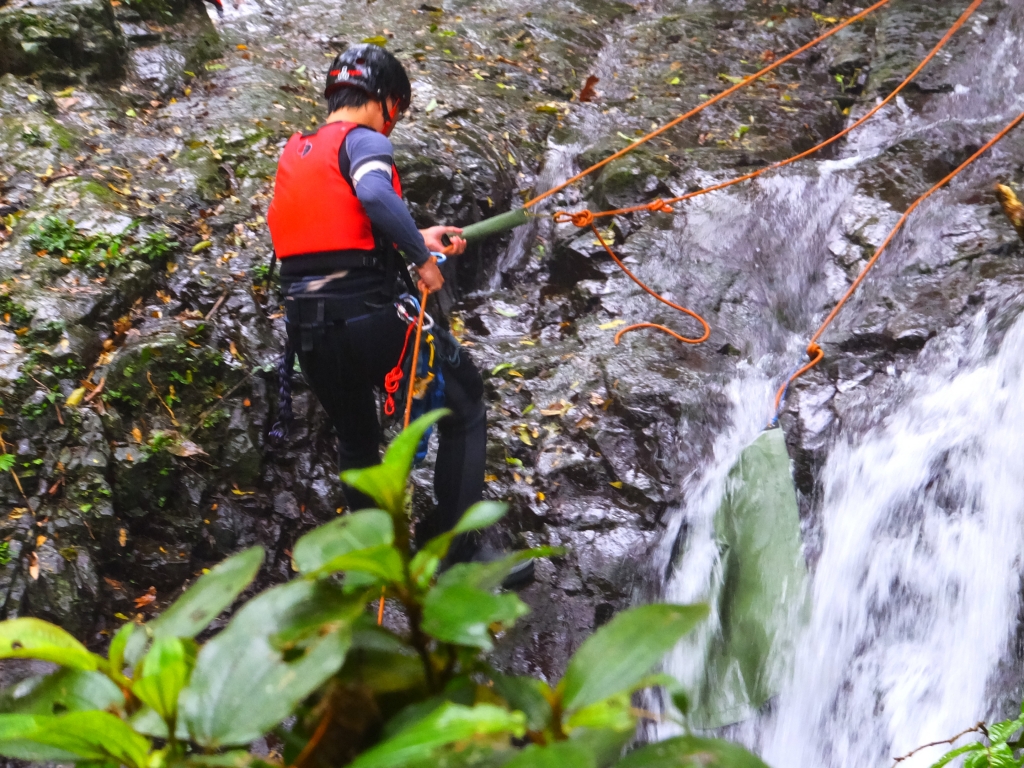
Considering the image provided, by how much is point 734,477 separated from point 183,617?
3.12m

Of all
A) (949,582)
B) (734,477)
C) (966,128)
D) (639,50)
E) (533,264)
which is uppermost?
(639,50)

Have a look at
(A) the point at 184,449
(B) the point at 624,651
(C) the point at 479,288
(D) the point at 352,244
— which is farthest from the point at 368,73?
(C) the point at 479,288

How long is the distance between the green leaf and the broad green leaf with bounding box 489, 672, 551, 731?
0.24 metres

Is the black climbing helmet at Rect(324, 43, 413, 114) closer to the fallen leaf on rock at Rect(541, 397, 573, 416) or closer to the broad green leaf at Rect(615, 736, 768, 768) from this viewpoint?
the fallen leaf on rock at Rect(541, 397, 573, 416)

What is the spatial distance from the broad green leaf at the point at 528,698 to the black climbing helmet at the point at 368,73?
7.67 feet

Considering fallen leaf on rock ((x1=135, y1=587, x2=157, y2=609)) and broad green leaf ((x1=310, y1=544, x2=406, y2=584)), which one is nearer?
broad green leaf ((x1=310, y1=544, x2=406, y2=584))

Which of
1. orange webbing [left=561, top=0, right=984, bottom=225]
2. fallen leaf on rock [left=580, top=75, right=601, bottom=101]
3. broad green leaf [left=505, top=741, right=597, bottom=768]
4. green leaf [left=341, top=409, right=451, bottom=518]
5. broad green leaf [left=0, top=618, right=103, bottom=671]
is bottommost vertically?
broad green leaf [left=505, top=741, right=597, bottom=768]

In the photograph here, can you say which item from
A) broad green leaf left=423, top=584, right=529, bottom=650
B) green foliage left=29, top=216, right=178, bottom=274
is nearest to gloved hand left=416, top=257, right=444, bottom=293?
broad green leaf left=423, top=584, right=529, bottom=650

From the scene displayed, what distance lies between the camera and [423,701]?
2.60 ft

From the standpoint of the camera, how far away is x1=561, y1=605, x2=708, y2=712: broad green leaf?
77cm

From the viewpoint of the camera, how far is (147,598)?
11.4ft

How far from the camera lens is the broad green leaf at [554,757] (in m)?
0.68

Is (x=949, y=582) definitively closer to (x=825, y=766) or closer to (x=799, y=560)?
(x=799, y=560)

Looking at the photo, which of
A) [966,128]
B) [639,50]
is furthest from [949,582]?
[639,50]
